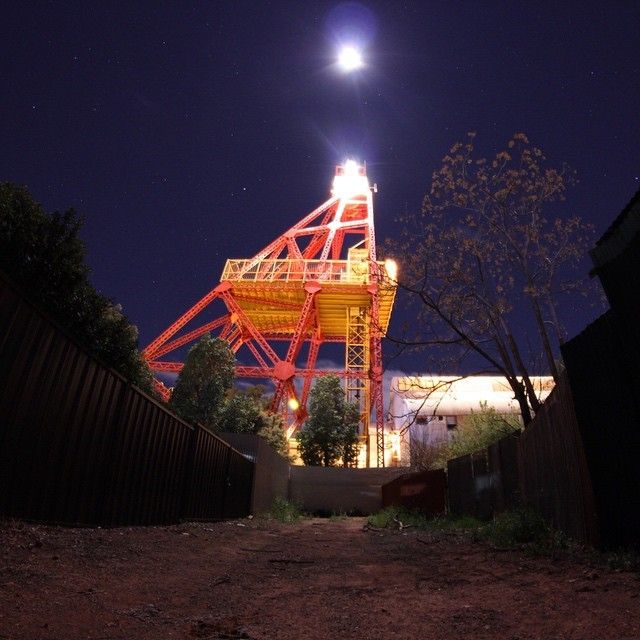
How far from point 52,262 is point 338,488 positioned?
1926 centimetres

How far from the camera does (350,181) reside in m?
49.6

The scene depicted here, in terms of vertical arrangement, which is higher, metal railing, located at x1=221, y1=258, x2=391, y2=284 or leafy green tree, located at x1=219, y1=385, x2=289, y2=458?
metal railing, located at x1=221, y1=258, x2=391, y2=284

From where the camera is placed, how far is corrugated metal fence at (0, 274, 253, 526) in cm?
403

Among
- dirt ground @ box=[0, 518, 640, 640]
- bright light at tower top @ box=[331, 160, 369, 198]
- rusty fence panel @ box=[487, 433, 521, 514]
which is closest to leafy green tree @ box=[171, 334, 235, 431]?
rusty fence panel @ box=[487, 433, 521, 514]

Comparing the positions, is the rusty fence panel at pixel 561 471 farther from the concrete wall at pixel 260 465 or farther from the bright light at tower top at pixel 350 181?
the bright light at tower top at pixel 350 181

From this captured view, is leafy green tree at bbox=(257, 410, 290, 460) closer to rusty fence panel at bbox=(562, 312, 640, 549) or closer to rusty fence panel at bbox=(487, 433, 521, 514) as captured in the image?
rusty fence panel at bbox=(487, 433, 521, 514)

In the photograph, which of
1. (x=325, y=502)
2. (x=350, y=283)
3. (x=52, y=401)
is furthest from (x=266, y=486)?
(x=350, y=283)

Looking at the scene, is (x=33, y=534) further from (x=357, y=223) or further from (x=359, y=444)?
(x=357, y=223)

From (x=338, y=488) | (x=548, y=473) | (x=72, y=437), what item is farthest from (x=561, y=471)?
(x=338, y=488)

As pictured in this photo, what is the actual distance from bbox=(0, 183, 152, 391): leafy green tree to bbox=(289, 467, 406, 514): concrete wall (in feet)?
53.1

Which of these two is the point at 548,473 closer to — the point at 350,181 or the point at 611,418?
the point at 611,418

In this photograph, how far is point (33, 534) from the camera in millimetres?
4027

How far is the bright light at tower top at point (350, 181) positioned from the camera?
4869 centimetres

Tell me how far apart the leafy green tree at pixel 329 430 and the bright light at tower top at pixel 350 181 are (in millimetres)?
24703
